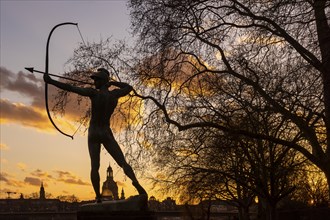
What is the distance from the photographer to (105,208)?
9.54 meters

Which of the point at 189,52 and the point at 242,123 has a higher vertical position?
the point at 189,52

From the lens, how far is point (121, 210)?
9359mm

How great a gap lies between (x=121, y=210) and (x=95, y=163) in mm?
1391

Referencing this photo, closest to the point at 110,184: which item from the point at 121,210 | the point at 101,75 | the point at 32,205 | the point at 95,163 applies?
the point at 95,163

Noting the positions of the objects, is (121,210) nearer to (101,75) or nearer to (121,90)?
(121,90)

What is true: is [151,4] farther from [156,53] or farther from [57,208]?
[57,208]

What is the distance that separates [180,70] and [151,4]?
2.82 m

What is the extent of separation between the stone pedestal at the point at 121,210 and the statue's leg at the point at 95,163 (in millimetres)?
653

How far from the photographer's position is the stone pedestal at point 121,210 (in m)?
9.29

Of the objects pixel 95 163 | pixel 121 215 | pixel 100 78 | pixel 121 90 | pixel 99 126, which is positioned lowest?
pixel 121 215

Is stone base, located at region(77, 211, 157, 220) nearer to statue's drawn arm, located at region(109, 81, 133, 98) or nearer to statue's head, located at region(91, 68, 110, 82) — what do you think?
statue's drawn arm, located at region(109, 81, 133, 98)

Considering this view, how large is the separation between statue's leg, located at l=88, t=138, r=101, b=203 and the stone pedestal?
0.65 meters

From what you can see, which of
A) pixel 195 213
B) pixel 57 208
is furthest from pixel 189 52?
pixel 57 208

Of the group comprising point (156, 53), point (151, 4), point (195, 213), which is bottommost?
point (195, 213)
